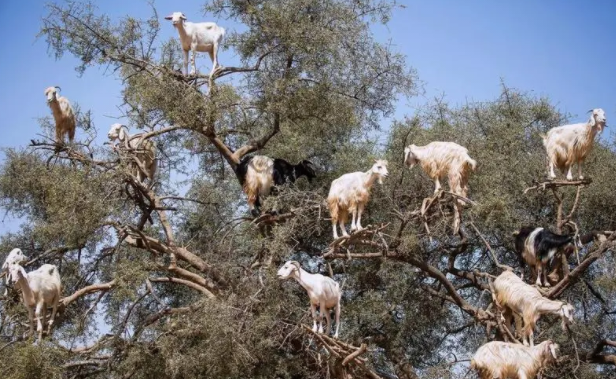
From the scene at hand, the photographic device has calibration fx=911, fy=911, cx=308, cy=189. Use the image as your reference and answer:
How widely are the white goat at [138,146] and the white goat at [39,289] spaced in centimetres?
171

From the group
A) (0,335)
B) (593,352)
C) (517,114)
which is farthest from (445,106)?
(0,335)

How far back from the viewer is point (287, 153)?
14.7 meters

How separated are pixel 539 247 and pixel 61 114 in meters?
6.46

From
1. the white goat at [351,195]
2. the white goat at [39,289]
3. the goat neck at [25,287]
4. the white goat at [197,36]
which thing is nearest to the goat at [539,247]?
the white goat at [351,195]

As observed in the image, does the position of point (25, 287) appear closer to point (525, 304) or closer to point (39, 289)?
point (39, 289)

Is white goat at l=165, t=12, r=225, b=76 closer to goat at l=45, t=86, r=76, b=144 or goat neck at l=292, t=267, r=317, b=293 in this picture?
goat at l=45, t=86, r=76, b=144

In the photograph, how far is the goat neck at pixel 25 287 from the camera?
35.0ft

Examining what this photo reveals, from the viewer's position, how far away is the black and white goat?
1242 centimetres

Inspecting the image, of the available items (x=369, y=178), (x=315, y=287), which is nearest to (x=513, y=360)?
(x=315, y=287)

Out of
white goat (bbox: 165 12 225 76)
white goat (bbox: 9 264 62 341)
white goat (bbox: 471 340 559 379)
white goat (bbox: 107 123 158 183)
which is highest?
white goat (bbox: 165 12 225 76)

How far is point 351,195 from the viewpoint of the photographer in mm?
10852

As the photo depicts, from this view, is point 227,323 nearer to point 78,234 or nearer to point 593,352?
point 78,234

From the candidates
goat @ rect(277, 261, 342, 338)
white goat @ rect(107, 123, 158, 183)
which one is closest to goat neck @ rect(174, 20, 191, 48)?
white goat @ rect(107, 123, 158, 183)

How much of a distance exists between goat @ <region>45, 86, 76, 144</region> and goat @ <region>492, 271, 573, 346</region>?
19.4ft
